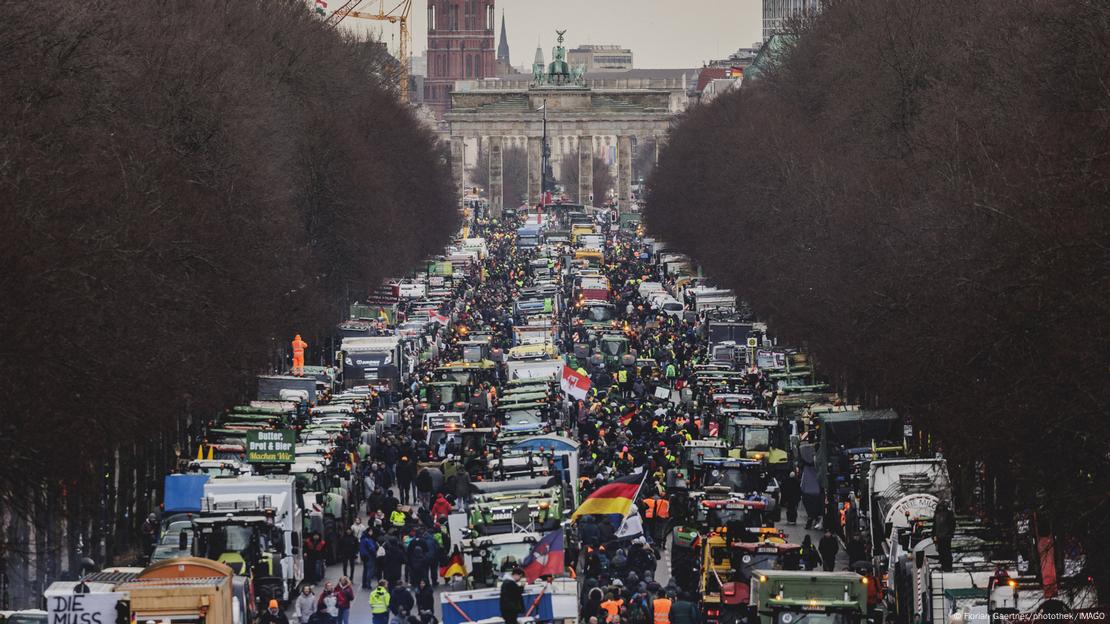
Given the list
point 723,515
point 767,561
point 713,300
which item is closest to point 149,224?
point 723,515

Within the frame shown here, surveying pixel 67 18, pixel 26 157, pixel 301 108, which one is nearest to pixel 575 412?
pixel 67 18

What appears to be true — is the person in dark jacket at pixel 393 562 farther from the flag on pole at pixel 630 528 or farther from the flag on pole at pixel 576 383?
the flag on pole at pixel 576 383

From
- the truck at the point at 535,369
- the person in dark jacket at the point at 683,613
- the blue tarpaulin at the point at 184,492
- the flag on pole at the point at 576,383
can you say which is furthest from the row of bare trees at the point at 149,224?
the person in dark jacket at the point at 683,613

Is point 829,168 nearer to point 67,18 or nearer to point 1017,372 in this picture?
point 67,18

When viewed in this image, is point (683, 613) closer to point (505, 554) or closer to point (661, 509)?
point (505, 554)

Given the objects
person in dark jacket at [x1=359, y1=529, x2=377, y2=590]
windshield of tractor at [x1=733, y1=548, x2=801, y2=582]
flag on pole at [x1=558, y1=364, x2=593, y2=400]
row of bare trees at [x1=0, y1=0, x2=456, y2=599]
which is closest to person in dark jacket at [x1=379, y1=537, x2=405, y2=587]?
person in dark jacket at [x1=359, y1=529, x2=377, y2=590]

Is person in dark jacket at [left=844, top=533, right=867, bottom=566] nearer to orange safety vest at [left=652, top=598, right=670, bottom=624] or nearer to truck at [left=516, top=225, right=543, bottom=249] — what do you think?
orange safety vest at [left=652, top=598, right=670, bottom=624]
